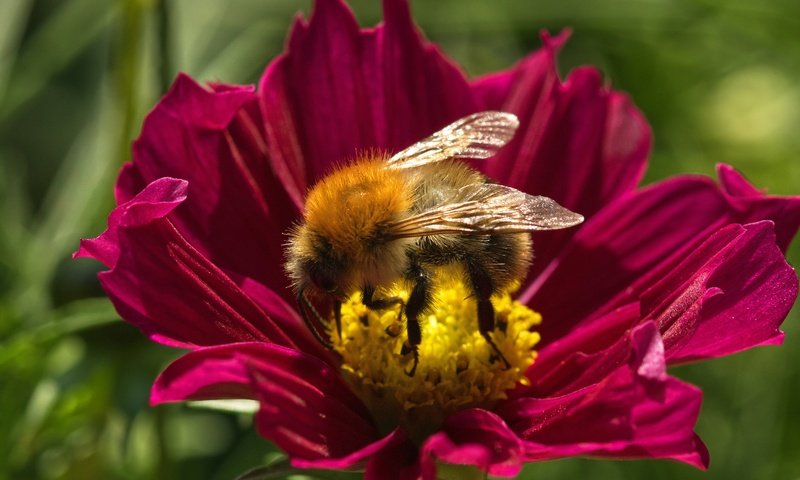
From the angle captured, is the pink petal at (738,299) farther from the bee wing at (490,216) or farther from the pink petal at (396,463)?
the pink petal at (396,463)

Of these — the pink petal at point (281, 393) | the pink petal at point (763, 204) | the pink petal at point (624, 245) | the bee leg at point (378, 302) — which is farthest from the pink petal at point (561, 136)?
the pink petal at point (281, 393)

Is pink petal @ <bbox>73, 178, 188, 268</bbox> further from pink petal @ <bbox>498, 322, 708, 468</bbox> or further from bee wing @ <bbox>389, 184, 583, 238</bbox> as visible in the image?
pink petal @ <bbox>498, 322, 708, 468</bbox>

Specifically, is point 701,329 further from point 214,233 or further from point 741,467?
point 741,467

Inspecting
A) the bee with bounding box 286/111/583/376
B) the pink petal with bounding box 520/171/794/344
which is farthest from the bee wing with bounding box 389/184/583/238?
the pink petal with bounding box 520/171/794/344

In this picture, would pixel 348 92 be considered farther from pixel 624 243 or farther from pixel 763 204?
pixel 763 204

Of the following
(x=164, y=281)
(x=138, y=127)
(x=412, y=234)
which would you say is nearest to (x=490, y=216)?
(x=412, y=234)

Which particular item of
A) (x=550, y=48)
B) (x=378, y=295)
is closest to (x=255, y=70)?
(x=550, y=48)
